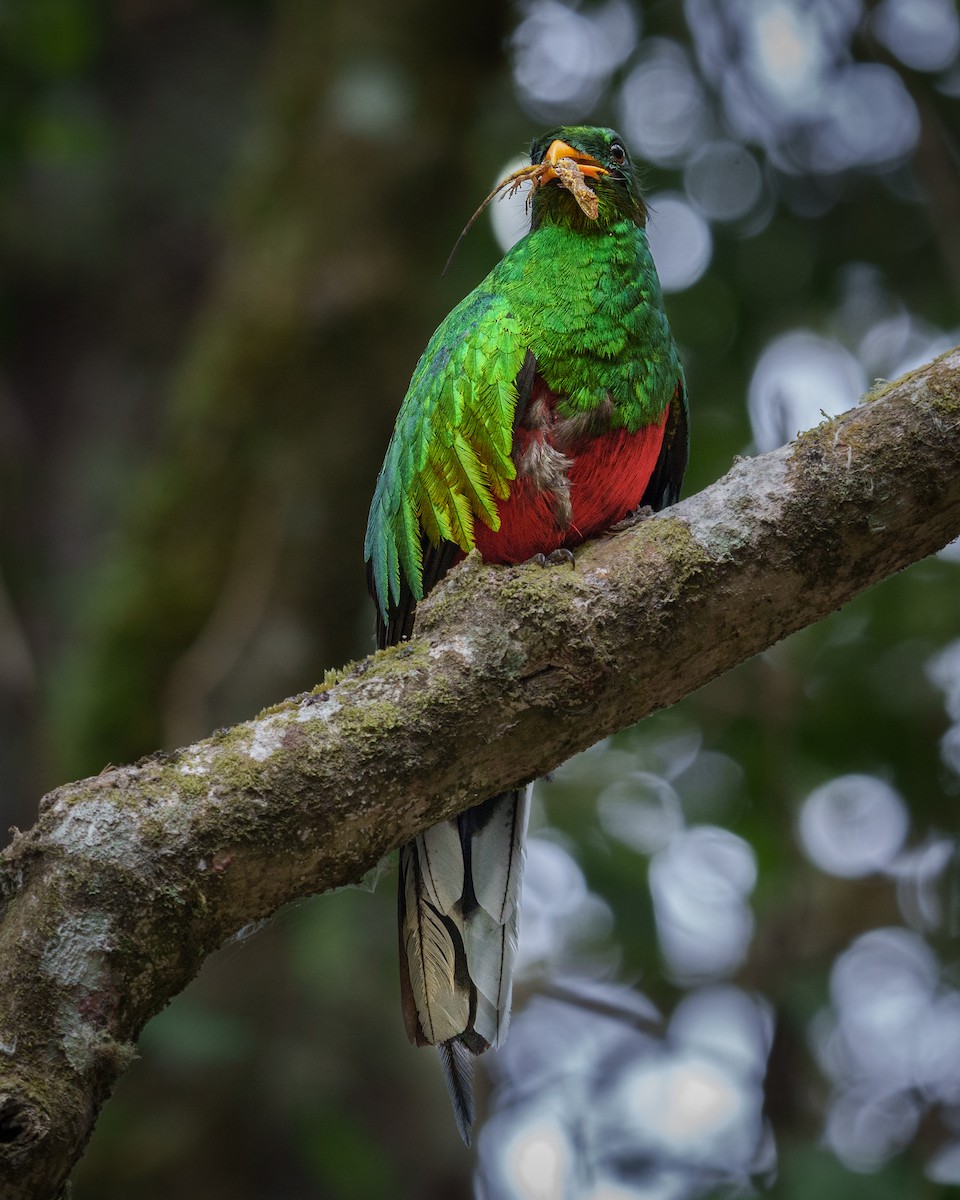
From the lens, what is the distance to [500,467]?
3.02 m

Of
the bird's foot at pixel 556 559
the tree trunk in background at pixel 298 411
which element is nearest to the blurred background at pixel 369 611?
the tree trunk in background at pixel 298 411

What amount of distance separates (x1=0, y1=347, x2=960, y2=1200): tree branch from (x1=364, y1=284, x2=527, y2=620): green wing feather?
53 cm

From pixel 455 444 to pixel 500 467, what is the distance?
0.13 metres

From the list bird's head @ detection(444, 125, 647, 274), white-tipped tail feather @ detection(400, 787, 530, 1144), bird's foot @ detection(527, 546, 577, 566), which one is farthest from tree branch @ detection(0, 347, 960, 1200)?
bird's head @ detection(444, 125, 647, 274)

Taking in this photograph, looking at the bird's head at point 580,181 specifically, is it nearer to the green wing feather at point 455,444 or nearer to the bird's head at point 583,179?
the bird's head at point 583,179

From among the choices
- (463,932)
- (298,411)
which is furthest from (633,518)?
(298,411)

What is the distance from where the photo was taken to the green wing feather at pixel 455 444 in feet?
9.91

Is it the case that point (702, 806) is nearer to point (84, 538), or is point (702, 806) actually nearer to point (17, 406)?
point (84, 538)

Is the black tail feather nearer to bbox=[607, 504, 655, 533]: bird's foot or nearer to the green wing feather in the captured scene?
the green wing feather

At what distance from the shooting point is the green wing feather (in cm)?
302

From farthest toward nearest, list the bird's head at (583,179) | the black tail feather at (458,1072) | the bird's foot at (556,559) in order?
the bird's head at (583,179), the black tail feather at (458,1072), the bird's foot at (556,559)

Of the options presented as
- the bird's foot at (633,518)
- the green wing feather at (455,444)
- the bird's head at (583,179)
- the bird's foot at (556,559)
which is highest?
the bird's head at (583,179)

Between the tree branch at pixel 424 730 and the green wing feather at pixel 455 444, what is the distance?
0.53 meters

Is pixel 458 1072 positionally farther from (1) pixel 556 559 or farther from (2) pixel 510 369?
(2) pixel 510 369
